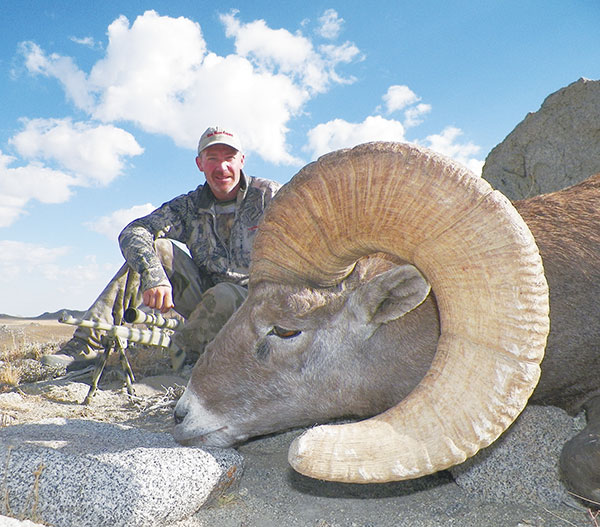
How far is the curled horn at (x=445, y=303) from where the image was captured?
6.77 feet

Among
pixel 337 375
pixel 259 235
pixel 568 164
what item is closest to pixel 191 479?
pixel 337 375

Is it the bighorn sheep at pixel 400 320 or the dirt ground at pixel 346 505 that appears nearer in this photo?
the bighorn sheep at pixel 400 320

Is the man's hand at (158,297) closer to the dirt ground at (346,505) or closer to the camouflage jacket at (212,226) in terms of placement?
the camouflage jacket at (212,226)

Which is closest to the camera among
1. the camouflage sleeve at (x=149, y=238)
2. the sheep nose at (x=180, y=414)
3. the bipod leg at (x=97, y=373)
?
the sheep nose at (x=180, y=414)

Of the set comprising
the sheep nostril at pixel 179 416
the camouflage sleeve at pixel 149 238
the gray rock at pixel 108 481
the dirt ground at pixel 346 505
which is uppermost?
the camouflage sleeve at pixel 149 238

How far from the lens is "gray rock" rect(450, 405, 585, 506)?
2887 mm

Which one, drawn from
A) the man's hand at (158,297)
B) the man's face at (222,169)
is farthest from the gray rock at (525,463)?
the man's face at (222,169)

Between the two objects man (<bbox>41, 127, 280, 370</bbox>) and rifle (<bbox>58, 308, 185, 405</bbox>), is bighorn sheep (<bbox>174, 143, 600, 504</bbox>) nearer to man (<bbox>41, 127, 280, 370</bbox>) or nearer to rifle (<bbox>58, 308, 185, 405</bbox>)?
rifle (<bbox>58, 308, 185, 405</bbox>)

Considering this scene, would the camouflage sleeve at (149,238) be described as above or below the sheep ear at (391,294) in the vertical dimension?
above

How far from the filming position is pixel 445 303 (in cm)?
240

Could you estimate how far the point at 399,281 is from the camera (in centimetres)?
280

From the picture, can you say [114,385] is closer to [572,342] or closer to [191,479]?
[191,479]

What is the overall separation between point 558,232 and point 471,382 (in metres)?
1.33

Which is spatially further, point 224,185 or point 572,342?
point 224,185
